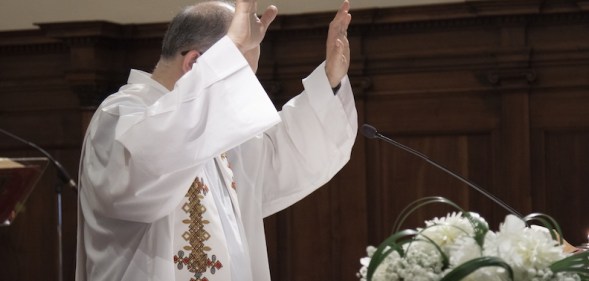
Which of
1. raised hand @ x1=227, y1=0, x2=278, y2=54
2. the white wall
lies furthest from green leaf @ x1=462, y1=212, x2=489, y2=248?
the white wall

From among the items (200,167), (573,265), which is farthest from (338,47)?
(573,265)

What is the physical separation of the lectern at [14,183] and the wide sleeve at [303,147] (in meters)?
1.46

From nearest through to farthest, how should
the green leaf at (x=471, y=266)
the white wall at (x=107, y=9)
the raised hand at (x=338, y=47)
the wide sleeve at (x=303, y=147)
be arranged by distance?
the green leaf at (x=471, y=266), the raised hand at (x=338, y=47), the wide sleeve at (x=303, y=147), the white wall at (x=107, y=9)

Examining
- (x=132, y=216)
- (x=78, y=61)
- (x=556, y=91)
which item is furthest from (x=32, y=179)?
(x=556, y=91)

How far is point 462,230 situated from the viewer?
2080 millimetres

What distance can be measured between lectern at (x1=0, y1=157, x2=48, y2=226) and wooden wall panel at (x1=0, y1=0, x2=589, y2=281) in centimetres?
231

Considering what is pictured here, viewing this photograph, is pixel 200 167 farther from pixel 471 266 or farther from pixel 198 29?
pixel 471 266

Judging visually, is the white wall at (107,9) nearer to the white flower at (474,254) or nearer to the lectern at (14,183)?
the lectern at (14,183)

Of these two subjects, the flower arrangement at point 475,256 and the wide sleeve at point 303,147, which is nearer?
the flower arrangement at point 475,256

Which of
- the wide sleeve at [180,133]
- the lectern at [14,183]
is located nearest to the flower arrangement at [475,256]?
the wide sleeve at [180,133]

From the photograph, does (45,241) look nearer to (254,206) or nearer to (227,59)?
(254,206)

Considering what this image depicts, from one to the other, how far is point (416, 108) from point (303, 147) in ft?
9.74

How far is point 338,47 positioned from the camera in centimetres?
382

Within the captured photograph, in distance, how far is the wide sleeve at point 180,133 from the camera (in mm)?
3170
